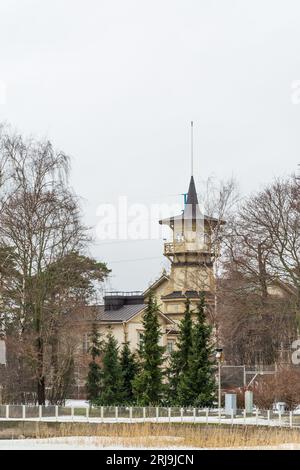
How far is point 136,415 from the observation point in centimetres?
4703

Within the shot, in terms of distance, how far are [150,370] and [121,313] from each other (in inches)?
939

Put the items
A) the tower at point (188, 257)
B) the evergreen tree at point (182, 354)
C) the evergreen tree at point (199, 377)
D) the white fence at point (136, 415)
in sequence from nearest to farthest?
the white fence at point (136, 415) < the evergreen tree at point (199, 377) < the evergreen tree at point (182, 354) < the tower at point (188, 257)

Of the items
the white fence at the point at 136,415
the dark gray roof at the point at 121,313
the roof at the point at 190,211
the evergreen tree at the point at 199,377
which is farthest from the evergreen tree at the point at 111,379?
the dark gray roof at the point at 121,313

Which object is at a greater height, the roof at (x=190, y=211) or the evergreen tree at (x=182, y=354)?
the roof at (x=190, y=211)

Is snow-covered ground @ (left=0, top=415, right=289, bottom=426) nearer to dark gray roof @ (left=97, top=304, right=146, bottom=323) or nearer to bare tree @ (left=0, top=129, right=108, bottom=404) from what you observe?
bare tree @ (left=0, top=129, right=108, bottom=404)

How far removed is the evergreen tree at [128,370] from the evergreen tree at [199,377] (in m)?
5.17

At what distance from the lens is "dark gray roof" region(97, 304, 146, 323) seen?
77438mm

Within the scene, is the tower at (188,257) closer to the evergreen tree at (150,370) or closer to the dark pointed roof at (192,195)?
the dark pointed roof at (192,195)

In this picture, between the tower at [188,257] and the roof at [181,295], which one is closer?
the tower at [188,257]

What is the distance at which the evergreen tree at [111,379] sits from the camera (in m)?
56.6

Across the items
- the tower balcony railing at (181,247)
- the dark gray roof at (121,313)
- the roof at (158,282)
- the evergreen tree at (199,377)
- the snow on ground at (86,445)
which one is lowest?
the snow on ground at (86,445)

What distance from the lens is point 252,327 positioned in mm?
59719

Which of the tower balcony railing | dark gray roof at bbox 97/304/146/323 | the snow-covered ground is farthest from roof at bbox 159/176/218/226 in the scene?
the snow-covered ground

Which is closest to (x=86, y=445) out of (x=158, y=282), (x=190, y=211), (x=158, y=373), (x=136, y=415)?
(x=136, y=415)
